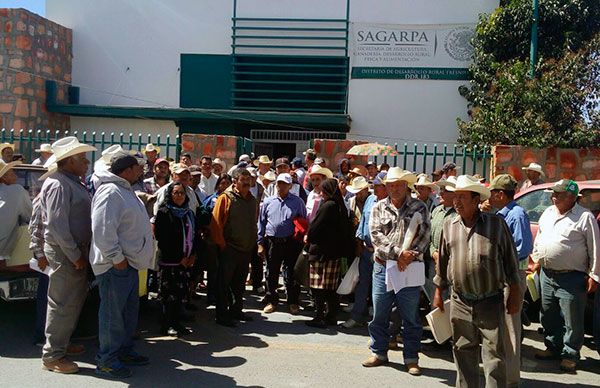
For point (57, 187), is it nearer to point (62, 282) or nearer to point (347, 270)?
point (62, 282)

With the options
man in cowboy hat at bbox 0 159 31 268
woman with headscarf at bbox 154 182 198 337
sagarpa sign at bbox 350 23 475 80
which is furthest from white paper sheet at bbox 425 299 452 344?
sagarpa sign at bbox 350 23 475 80

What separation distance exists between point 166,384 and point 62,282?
4.31 feet

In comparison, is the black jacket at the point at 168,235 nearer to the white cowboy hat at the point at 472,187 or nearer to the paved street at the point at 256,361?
the paved street at the point at 256,361

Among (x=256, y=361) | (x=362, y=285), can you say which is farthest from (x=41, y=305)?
(x=362, y=285)

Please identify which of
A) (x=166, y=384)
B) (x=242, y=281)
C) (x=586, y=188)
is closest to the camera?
(x=166, y=384)

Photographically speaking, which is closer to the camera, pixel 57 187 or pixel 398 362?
pixel 57 187

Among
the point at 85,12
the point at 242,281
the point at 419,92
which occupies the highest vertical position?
the point at 85,12

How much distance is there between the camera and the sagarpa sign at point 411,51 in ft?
51.9

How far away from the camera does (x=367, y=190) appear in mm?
7594

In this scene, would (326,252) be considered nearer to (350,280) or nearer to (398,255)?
(350,280)

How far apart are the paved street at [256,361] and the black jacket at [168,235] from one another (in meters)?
0.92

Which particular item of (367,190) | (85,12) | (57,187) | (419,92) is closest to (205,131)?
(85,12)

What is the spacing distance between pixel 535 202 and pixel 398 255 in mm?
2893

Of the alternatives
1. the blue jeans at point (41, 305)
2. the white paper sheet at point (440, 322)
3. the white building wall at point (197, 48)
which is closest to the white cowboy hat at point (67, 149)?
the blue jeans at point (41, 305)
